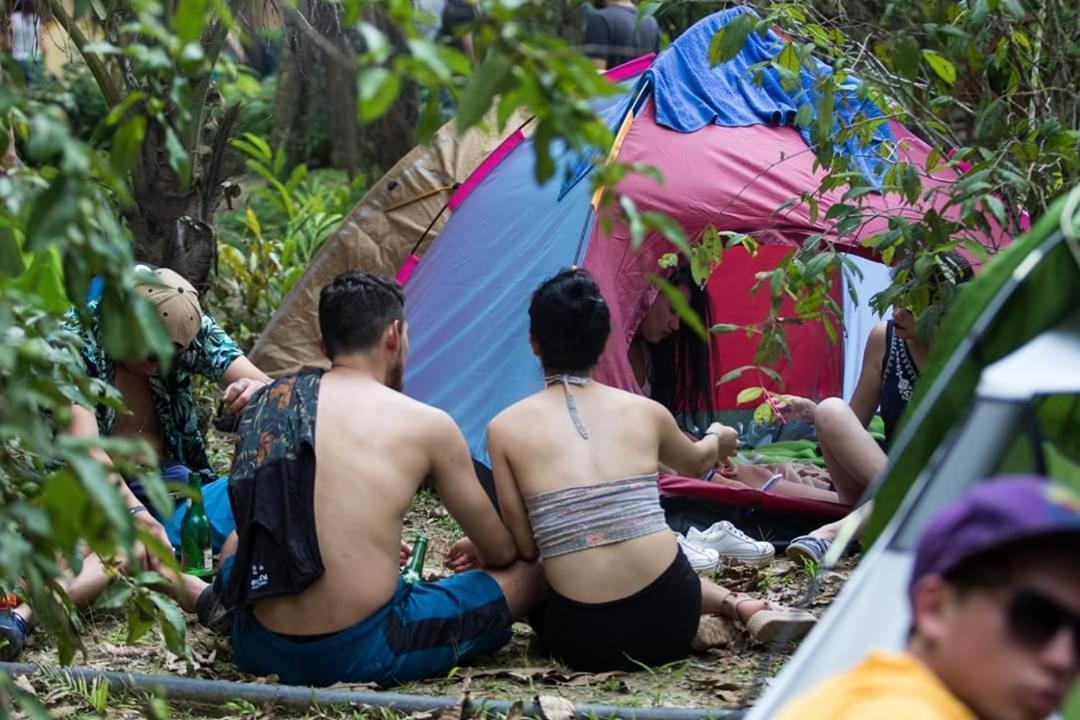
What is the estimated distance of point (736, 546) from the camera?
14.8 feet

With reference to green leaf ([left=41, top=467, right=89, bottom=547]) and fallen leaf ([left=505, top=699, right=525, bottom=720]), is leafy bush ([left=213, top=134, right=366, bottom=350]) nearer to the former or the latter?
fallen leaf ([left=505, top=699, right=525, bottom=720])

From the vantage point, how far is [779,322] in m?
4.14

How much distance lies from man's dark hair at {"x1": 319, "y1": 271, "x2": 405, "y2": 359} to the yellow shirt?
6.98 ft

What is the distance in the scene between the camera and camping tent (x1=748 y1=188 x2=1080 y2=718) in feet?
6.28

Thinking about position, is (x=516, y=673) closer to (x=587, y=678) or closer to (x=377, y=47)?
(x=587, y=678)

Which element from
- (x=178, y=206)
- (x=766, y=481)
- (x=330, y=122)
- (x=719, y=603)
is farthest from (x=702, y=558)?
(x=330, y=122)

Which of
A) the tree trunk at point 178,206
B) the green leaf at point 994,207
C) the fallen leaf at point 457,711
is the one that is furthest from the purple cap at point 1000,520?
the tree trunk at point 178,206

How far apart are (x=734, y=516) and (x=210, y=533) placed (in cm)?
161

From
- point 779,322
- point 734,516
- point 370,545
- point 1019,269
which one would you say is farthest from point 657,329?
point 1019,269

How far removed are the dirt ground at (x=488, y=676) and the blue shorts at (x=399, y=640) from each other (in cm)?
5

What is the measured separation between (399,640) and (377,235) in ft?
10.7

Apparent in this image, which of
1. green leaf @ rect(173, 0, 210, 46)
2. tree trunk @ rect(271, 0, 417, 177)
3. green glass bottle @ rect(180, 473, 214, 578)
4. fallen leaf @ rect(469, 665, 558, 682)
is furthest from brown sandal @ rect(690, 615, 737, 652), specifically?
tree trunk @ rect(271, 0, 417, 177)

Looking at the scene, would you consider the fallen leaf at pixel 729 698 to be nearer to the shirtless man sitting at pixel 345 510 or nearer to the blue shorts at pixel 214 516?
the shirtless man sitting at pixel 345 510

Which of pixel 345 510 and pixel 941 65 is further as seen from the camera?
pixel 941 65
